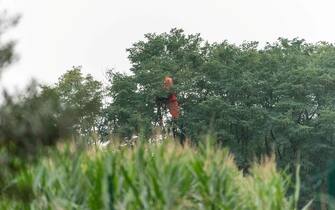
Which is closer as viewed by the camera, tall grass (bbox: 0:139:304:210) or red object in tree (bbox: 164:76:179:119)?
tall grass (bbox: 0:139:304:210)

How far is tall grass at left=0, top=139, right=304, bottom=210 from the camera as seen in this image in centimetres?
712

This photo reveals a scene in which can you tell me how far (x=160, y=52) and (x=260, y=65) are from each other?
179 inches

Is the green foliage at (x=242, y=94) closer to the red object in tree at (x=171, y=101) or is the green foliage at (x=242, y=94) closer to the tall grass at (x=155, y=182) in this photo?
the red object in tree at (x=171, y=101)

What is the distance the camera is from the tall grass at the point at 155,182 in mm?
7121

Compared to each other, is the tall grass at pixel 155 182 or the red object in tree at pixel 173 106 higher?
the red object in tree at pixel 173 106

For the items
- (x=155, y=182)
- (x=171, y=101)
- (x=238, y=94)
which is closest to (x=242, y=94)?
(x=238, y=94)

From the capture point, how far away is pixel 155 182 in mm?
7199

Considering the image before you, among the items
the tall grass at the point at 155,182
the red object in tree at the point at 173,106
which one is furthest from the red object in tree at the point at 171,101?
the tall grass at the point at 155,182

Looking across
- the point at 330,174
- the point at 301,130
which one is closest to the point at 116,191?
the point at 330,174

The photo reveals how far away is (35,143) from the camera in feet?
10.0

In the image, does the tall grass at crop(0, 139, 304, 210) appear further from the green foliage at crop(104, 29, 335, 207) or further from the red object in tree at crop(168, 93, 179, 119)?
the red object in tree at crop(168, 93, 179, 119)

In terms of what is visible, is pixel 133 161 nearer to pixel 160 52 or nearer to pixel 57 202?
pixel 57 202

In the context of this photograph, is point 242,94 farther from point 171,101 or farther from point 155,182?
point 155,182

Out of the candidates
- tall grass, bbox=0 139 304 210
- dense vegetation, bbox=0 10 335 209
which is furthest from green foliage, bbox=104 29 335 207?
tall grass, bbox=0 139 304 210
